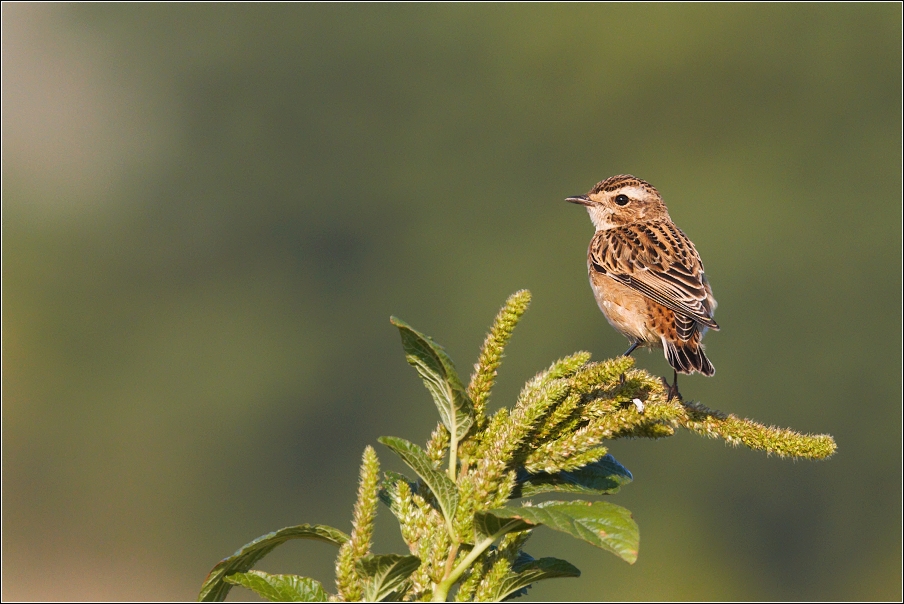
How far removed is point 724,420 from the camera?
3129mm

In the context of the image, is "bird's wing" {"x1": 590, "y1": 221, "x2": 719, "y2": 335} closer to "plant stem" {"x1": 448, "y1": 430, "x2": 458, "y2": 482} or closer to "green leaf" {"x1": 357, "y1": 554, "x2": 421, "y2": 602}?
"plant stem" {"x1": 448, "y1": 430, "x2": 458, "y2": 482}

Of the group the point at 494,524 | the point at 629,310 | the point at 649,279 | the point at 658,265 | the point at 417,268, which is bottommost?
the point at 494,524

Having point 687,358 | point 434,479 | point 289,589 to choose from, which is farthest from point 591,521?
point 687,358

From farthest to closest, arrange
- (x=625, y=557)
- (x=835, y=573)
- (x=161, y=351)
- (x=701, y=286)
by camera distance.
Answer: (x=161, y=351) < (x=835, y=573) < (x=701, y=286) < (x=625, y=557)

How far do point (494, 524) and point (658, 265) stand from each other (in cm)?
450

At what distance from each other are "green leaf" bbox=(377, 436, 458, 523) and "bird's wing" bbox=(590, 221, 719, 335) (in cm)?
359

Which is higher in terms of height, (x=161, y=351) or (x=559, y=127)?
(x=559, y=127)

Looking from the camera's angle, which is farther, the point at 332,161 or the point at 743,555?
the point at 332,161

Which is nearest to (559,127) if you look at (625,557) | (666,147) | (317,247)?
(666,147)

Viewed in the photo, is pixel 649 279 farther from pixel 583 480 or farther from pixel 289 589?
pixel 289 589

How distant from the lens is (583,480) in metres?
2.83

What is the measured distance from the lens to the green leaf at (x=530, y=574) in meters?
2.46

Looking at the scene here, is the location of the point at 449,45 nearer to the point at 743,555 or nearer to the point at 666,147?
the point at 666,147

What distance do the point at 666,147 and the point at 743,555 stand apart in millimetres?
24274
